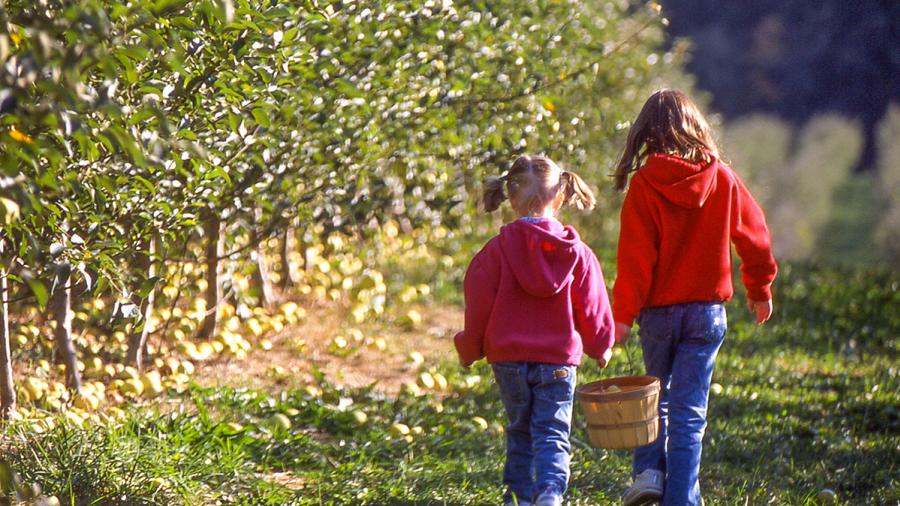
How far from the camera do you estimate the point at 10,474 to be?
2326 millimetres

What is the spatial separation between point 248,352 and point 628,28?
858 centimetres

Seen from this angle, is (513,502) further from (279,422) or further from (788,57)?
(788,57)

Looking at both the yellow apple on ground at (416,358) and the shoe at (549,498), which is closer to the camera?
the shoe at (549,498)

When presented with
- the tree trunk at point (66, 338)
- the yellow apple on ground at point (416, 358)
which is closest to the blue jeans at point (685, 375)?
the tree trunk at point (66, 338)

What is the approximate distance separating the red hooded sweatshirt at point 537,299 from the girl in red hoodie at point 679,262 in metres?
0.10

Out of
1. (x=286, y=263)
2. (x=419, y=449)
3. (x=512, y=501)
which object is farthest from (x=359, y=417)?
(x=286, y=263)

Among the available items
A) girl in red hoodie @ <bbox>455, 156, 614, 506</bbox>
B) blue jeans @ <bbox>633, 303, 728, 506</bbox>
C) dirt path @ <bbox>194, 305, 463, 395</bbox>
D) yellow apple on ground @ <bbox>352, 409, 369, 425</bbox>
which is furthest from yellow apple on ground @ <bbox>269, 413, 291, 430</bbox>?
blue jeans @ <bbox>633, 303, 728, 506</bbox>

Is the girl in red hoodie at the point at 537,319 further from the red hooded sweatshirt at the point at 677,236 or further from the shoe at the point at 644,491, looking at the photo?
the shoe at the point at 644,491

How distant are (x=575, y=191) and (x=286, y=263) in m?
3.87

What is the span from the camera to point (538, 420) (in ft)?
11.9

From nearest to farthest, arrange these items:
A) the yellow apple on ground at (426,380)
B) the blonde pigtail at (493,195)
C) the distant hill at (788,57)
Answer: the blonde pigtail at (493,195), the yellow apple on ground at (426,380), the distant hill at (788,57)

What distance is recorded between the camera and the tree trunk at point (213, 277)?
563 centimetres

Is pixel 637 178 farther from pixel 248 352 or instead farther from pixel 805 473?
pixel 248 352

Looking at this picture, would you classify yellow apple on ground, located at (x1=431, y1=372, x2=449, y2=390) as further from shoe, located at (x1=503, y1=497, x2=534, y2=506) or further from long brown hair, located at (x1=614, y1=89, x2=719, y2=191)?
long brown hair, located at (x1=614, y1=89, x2=719, y2=191)
